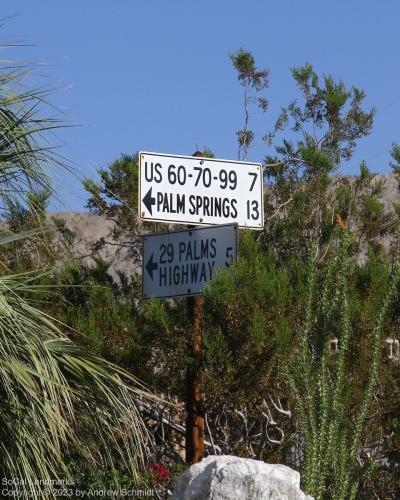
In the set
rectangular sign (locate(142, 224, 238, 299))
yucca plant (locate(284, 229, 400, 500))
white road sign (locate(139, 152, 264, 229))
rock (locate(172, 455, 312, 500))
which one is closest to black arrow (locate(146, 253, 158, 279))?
rectangular sign (locate(142, 224, 238, 299))

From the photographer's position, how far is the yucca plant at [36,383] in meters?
4.93

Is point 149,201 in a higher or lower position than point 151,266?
higher

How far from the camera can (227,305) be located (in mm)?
7668

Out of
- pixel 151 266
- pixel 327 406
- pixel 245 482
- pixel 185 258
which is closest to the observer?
pixel 245 482

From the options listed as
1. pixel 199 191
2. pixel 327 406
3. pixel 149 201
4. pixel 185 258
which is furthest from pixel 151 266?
pixel 327 406

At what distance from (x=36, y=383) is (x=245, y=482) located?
1069 mm

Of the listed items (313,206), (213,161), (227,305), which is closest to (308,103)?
(313,206)

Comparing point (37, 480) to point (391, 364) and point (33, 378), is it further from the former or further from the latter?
point (391, 364)

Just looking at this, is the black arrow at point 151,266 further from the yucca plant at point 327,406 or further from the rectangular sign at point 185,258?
the yucca plant at point 327,406

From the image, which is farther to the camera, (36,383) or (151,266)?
(151,266)

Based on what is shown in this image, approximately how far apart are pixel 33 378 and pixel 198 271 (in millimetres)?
1464

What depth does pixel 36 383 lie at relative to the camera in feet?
16.4

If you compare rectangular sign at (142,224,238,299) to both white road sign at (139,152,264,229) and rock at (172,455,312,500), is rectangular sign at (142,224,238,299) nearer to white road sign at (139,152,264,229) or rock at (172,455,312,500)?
white road sign at (139,152,264,229)

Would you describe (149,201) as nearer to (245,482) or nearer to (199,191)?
(199,191)
